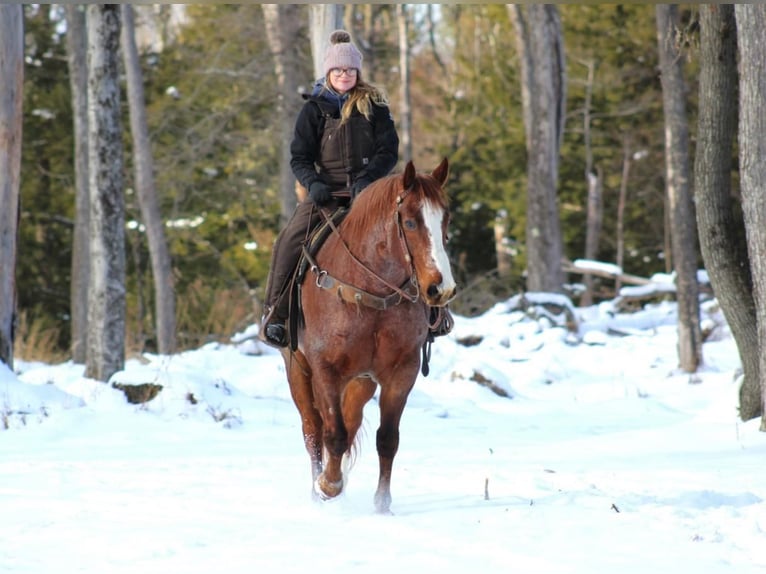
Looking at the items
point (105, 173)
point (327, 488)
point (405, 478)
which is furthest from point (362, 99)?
point (105, 173)

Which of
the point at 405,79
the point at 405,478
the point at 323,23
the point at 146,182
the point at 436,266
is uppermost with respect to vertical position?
the point at 323,23

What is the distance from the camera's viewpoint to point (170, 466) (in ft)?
29.5

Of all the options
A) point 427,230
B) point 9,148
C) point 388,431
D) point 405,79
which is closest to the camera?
point 427,230

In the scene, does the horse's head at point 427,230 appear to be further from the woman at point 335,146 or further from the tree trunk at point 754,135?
the tree trunk at point 754,135

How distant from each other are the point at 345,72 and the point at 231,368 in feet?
24.4

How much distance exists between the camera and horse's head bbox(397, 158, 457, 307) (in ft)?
21.6

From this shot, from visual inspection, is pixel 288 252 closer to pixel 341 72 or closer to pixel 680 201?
pixel 341 72

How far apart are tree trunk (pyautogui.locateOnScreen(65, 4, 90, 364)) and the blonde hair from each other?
14.3 m

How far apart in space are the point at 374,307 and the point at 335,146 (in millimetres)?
1299

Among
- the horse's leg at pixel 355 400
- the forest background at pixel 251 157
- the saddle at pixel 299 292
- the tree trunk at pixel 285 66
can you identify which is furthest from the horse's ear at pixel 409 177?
the tree trunk at pixel 285 66

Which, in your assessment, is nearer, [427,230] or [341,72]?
[427,230]

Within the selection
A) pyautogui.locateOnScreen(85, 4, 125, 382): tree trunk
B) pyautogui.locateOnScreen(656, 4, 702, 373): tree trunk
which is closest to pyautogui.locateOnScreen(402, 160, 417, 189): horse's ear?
pyautogui.locateOnScreen(85, 4, 125, 382): tree trunk

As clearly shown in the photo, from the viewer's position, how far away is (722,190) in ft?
36.3

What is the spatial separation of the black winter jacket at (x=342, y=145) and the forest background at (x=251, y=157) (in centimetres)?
1313
